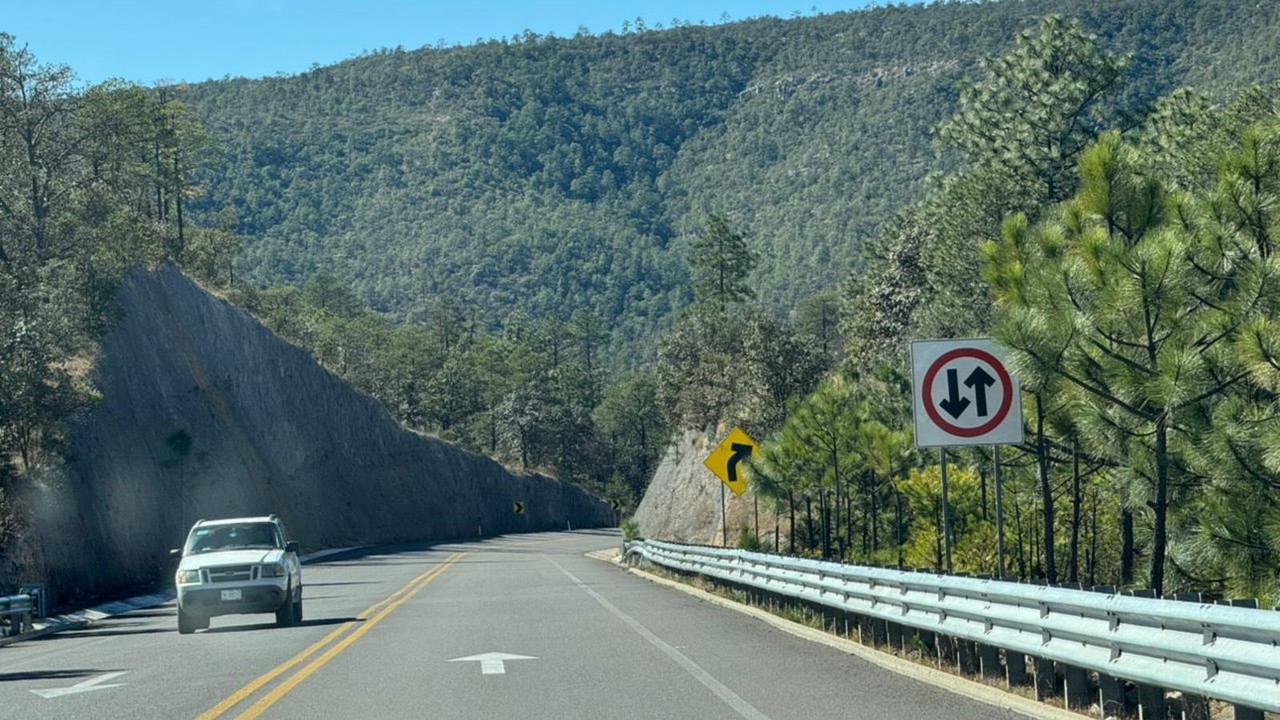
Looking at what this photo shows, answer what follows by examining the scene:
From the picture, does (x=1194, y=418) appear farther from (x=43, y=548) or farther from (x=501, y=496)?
(x=501, y=496)

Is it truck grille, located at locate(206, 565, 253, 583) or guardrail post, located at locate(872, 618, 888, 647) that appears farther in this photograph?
truck grille, located at locate(206, 565, 253, 583)

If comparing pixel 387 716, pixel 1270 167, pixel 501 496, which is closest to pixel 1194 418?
pixel 1270 167

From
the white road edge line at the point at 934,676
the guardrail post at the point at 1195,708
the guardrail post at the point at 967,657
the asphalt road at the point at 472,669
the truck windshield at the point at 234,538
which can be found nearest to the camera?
the guardrail post at the point at 1195,708

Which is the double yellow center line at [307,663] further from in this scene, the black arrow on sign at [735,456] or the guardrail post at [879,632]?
the black arrow on sign at [735,456]

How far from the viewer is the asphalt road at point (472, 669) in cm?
1164

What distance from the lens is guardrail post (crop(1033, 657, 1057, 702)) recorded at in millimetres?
11422

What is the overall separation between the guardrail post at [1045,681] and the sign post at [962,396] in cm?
275

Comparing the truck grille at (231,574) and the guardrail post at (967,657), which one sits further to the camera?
the truck grille at (231,574)

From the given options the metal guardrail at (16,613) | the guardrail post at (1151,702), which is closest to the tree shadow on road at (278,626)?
the metal guardrail at (16,613)

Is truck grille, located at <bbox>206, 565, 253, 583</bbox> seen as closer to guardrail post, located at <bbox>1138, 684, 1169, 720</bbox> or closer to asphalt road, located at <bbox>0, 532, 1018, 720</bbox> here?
asphalt road, located at <bbox>0, 532, 1018, 720</bbox>

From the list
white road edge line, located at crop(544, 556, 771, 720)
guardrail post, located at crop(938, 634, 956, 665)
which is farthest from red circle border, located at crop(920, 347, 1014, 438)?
white road edge line, located at crop(544, 556, 771, 720)

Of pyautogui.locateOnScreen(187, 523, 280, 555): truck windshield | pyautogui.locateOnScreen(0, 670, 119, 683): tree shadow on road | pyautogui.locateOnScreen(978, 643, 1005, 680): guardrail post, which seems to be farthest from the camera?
pyautogui.locateOnScreen(187, 523, 280, 555): truck windshield

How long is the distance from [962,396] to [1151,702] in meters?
4.96

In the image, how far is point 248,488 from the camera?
68750mm
